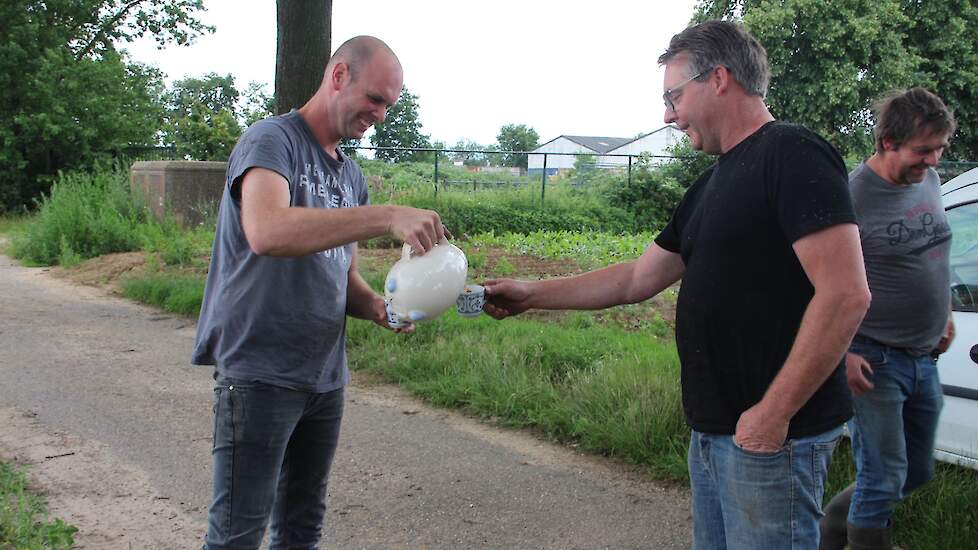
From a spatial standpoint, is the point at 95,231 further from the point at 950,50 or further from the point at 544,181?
the point at 950,50

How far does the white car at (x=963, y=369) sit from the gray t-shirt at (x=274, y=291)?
9.13 ft

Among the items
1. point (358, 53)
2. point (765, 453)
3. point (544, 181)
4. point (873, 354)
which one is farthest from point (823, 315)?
point (544, 181)

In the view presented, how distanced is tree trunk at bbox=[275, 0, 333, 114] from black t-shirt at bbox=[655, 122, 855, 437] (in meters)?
6.65

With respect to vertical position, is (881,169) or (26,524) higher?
(881,169)

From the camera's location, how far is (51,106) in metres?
22.9

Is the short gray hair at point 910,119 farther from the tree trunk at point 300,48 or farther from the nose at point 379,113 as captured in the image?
the tree trunk at point 300,48

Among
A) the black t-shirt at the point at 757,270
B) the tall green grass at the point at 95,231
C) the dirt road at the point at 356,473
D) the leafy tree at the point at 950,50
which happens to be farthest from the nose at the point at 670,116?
the leafy tree at the point at 950,50

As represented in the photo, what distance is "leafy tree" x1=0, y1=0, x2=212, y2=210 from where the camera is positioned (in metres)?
22.8

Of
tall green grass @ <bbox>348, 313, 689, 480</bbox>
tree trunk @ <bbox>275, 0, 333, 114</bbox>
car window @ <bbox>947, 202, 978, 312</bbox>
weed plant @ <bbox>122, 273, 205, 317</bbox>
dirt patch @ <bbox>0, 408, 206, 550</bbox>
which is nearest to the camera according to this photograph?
car window @ <bbox>947, 202, 978, 312</bbox>

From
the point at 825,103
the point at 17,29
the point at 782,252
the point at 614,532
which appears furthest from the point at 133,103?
the point at 782,252

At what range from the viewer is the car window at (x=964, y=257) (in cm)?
418

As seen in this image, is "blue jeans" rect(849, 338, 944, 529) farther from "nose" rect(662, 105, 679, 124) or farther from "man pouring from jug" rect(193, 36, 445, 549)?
"man pouring from jug" rect(193, 36, 445, 549)

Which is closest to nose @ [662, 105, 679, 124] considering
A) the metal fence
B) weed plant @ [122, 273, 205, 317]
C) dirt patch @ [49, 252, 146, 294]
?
weed plant @ [122, 273, 205, 317]

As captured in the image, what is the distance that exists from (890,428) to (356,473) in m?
3.00
